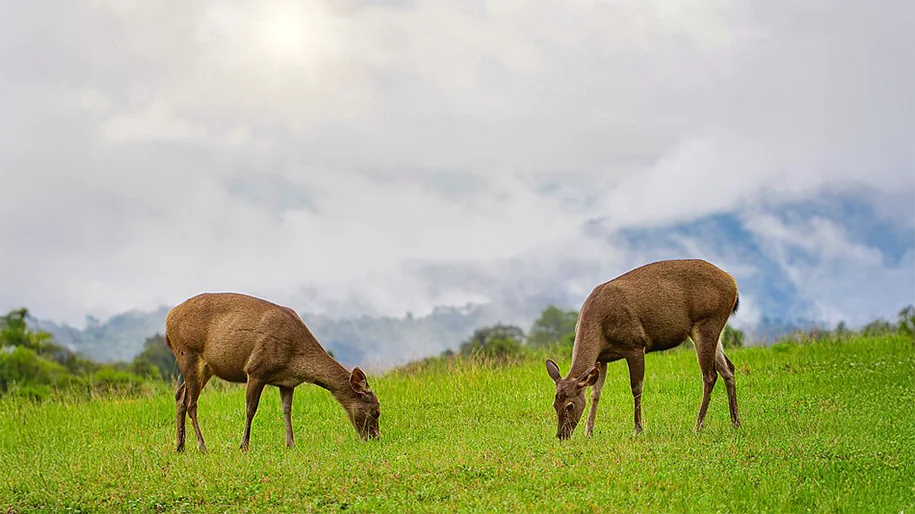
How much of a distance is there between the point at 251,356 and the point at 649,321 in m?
5.91

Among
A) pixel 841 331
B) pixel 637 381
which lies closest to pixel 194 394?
pixel 637 381

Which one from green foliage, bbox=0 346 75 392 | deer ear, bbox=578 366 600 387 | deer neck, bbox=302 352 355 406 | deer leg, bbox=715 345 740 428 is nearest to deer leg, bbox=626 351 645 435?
deer ear, bbox=578 366 600 387

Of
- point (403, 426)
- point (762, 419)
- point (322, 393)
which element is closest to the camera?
point (762, 419)

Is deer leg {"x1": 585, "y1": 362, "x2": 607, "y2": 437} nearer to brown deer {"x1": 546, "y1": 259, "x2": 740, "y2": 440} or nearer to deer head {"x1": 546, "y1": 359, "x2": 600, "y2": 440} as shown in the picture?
brown deer {"x1": 546, "y1": 259, "x2": 740, "y2": 440}

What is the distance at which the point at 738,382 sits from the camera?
60.4ft

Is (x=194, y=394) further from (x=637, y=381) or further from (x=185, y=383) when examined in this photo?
(x=637, y=381)

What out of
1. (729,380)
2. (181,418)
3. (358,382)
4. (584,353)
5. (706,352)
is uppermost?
(706,352)

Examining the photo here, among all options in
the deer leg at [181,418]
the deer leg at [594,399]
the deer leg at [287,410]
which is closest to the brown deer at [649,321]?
the deer leg at [594,399]

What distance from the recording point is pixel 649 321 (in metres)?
13.9

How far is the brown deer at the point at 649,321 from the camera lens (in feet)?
45.2

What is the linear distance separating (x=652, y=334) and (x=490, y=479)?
4361 mm

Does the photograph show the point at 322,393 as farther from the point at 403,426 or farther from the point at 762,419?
the point at 762,419

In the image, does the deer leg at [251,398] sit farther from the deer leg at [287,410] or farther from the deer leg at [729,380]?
the deer leg at [729,380]

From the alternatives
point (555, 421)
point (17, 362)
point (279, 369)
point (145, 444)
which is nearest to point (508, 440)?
point (555, 421)
